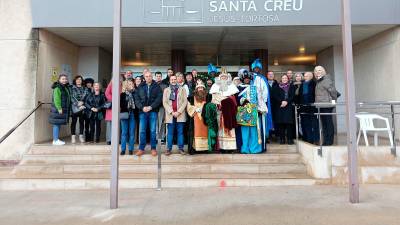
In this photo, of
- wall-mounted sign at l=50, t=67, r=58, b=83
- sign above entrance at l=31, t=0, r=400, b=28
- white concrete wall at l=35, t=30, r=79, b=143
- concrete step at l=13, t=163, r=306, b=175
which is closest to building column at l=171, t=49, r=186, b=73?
sign above entrance at l=31, t=0, r=400, b=28

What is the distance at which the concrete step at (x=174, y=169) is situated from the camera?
21.8 ft

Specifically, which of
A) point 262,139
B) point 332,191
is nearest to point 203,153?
point 262,139

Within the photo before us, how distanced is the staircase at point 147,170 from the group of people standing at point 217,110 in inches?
10.9

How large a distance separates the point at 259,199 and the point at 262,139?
2.11m

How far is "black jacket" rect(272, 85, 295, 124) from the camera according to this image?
735cm

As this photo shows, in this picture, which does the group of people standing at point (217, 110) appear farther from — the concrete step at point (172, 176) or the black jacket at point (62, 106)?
the concrete step at point (172, 176)

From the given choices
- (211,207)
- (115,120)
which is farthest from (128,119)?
(211,207)

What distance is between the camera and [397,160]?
20.9ft

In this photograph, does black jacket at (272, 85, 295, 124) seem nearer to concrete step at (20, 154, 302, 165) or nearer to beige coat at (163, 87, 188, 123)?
concrete step at (20, 154, 302, 165)

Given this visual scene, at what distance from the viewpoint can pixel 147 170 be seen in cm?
672

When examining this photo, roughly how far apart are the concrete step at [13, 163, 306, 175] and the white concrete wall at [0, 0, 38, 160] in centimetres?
120

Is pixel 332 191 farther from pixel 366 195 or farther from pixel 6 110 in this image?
pixel 6 110

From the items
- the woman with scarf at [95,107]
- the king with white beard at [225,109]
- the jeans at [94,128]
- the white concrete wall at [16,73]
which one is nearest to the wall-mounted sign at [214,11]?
the king with white beard at [225,109]

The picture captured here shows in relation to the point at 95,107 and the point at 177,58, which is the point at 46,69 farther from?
the point at 177,58
